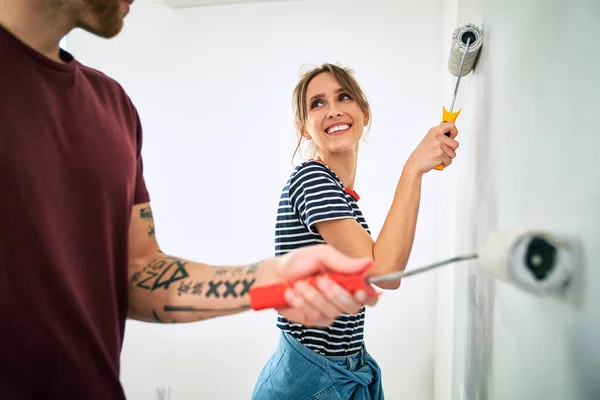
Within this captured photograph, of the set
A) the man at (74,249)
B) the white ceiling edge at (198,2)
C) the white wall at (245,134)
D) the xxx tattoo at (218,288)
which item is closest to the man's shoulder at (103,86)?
the man at (74,249)

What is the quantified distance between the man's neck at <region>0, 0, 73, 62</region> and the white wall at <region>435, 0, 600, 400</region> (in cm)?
58

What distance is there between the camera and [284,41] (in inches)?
79.5

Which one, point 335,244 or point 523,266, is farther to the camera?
point 335,244

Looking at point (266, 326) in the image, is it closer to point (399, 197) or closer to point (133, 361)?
point (133, 361)

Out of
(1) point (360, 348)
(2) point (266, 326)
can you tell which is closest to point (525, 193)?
(1) point (360, 348)

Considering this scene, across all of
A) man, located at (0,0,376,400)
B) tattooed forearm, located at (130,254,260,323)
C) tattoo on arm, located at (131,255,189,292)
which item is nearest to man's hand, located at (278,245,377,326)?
man, located at (0,0,376,400)

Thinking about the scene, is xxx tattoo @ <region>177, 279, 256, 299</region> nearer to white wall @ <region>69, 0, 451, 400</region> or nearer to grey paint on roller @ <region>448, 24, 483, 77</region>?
Answer: grey paint on roller @ <region>448, 24, 483, 77</region>

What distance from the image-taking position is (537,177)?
0.50 metres

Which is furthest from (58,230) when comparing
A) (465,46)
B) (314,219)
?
(465,46)

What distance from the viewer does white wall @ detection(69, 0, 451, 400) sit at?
1.87 meters

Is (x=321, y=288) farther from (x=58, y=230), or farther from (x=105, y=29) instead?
(x=105, y=29)

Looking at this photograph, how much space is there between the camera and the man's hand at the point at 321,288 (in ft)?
1.64

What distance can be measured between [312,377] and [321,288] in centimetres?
47

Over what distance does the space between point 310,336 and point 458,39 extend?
658 millimetres
